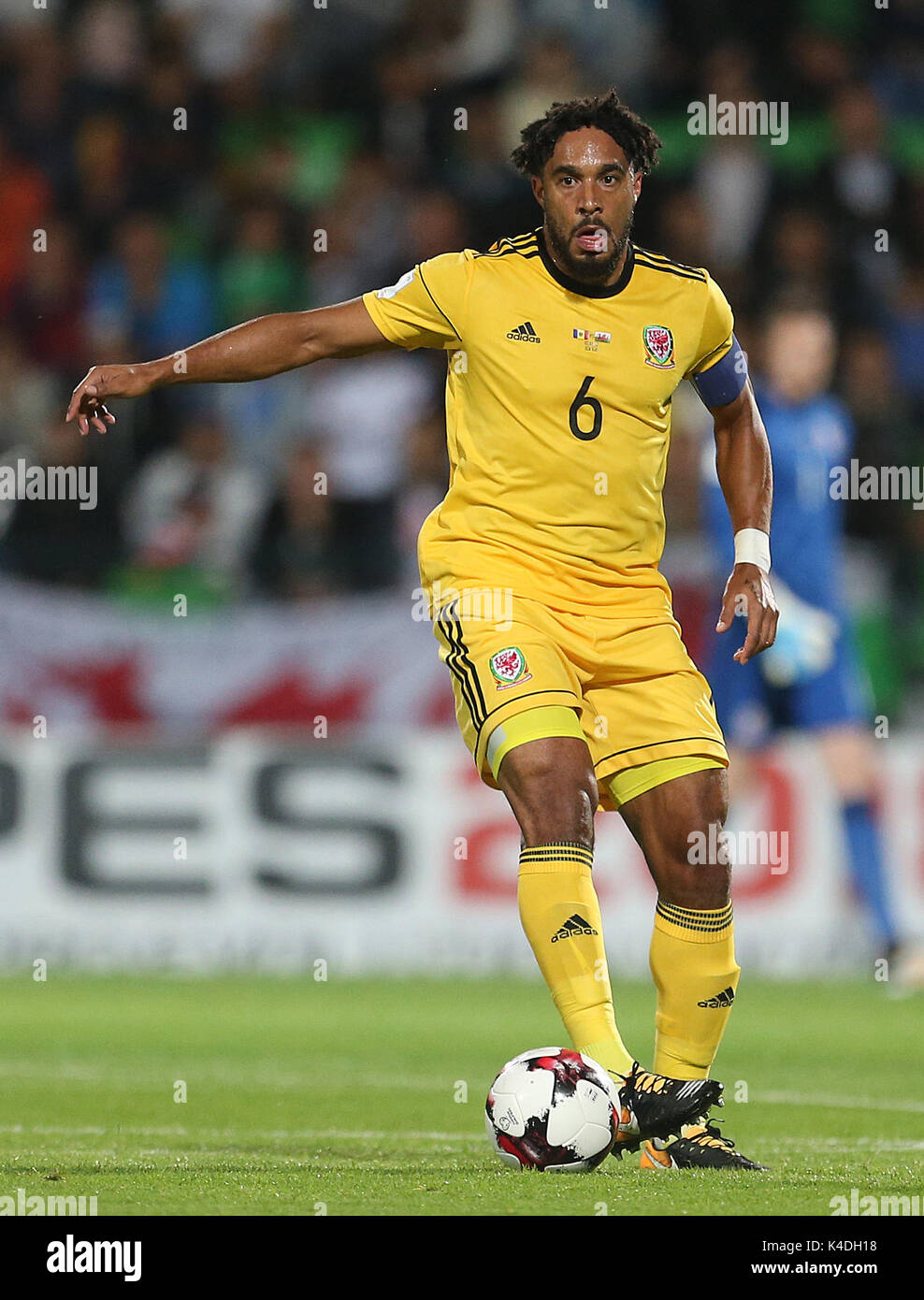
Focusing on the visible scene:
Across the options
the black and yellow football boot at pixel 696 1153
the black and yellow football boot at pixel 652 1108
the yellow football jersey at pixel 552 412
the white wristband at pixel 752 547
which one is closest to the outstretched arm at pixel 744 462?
the white wristband at pixel 752 547

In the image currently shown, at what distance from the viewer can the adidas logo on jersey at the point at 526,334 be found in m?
5.57

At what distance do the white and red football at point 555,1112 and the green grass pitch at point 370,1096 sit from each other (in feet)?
0.22

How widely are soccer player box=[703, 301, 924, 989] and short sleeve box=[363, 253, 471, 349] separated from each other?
468cm

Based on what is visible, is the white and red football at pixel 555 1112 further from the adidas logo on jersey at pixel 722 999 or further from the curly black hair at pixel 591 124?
the curly black hair at pixel 591 124

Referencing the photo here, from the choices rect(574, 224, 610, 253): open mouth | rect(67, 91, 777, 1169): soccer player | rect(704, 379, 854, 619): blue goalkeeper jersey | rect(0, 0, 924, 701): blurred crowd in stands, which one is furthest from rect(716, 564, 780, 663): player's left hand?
rect(0, 0, 924, 701): blurred crowd in stands

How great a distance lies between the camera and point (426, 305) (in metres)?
5.58

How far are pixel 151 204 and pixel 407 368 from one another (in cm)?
223

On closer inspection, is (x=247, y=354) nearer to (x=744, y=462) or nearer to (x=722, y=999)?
(x=744, y=462)

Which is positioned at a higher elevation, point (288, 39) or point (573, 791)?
point (288, 39)

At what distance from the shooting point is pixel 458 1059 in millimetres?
7910

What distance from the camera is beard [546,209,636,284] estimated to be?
5.50 metres

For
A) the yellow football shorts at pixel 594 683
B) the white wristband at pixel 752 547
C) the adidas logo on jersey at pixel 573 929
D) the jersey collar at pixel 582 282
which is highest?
the jersey collar at pixel 582 282
